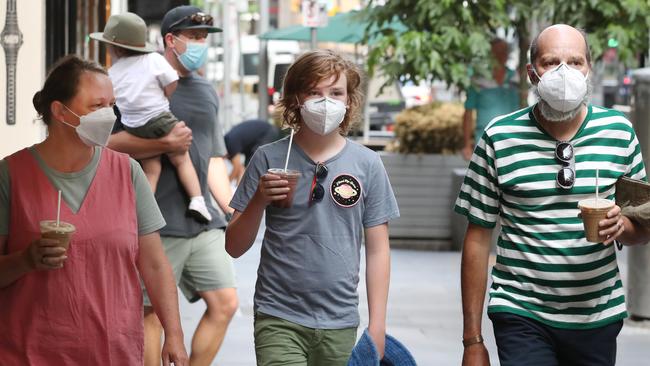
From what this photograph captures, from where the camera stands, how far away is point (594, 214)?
4.49 m

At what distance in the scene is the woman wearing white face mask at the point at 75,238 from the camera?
441 centimetres

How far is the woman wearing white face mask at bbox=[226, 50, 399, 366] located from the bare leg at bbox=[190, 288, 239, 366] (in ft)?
6.62

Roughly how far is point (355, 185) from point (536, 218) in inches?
26.0

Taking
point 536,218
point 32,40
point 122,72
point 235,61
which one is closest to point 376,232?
point 536,218

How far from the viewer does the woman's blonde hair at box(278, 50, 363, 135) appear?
5.12 meters

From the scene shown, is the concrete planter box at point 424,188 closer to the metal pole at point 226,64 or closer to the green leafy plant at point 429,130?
the green leafy plant at point 429,130

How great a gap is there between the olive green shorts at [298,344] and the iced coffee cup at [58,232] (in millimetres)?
1012

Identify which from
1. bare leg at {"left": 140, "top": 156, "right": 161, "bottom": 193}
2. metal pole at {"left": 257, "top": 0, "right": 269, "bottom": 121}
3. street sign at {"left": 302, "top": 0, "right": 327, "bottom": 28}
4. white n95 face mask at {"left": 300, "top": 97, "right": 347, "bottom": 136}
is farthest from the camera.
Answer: metal pole at {"left": 257, "top": 0, "right": 269, "bottom": 121}

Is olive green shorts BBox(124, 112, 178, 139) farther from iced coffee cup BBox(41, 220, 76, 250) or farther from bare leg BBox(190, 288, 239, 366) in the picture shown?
iced coffee cup BBox(41, 220, 76, 250)

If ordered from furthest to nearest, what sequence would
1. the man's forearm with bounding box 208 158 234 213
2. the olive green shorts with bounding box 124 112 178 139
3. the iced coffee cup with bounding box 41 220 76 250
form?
1. the man's forearm with bounding box 208 158 234 213
2. the olive green shorts with bounding box 124 112 178 139
3. the iced coffee cup with bounding box 41 220 76 250

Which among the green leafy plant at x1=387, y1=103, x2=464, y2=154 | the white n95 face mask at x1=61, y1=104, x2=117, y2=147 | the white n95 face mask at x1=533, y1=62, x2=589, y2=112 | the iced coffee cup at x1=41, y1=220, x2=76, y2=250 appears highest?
the white n95 face mask at x1=533, y1=62, x2=589, y2=112

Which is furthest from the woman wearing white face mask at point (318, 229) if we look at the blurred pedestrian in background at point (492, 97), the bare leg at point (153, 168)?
the blurred pedestrian in background at point (492, 97)

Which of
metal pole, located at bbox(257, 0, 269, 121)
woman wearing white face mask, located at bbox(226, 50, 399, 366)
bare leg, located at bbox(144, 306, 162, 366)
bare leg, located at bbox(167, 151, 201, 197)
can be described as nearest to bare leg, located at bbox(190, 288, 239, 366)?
bare leg, located at bbox(144, 306, 162, 366)

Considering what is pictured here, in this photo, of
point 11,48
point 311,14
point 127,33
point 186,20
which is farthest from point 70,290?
point 311,14
